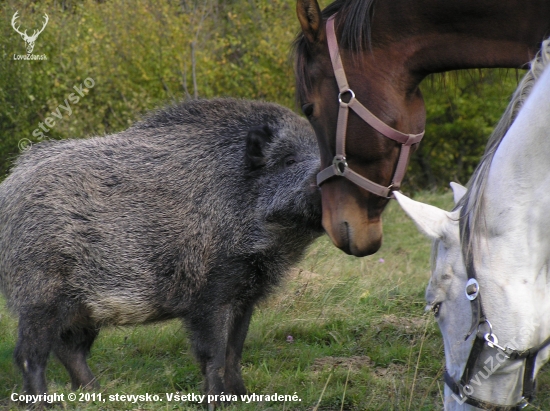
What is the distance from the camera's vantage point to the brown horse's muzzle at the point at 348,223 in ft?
12.5

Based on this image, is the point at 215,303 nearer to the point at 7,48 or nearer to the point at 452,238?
the point at 452,238

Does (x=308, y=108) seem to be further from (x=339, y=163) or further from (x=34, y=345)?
(x=34, y=345)

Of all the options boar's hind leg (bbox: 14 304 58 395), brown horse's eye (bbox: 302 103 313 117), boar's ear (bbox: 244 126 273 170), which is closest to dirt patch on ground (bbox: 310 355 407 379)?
boar's ear (bbox: 244 126 273 170)


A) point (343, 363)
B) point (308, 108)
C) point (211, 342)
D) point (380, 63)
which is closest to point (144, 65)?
point (343, 363)

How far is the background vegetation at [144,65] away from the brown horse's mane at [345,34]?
7.45 m

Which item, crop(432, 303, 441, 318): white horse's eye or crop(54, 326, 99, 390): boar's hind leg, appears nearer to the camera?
crop(432, 303, 441, 318): white horse's eye

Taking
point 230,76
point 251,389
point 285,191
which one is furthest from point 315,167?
point 230,76

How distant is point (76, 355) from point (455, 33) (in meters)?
3.12

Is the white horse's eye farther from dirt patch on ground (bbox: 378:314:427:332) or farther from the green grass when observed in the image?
dirt patch on ground (bbox: 378:314:427:332)

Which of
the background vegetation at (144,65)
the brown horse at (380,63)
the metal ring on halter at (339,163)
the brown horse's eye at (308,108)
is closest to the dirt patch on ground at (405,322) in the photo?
the brown horse at (380,63)

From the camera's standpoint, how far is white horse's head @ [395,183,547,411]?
272cm

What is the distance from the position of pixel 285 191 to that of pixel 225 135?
2.11 ft

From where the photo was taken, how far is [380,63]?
3.74 metres

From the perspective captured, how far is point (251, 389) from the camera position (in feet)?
15.7
